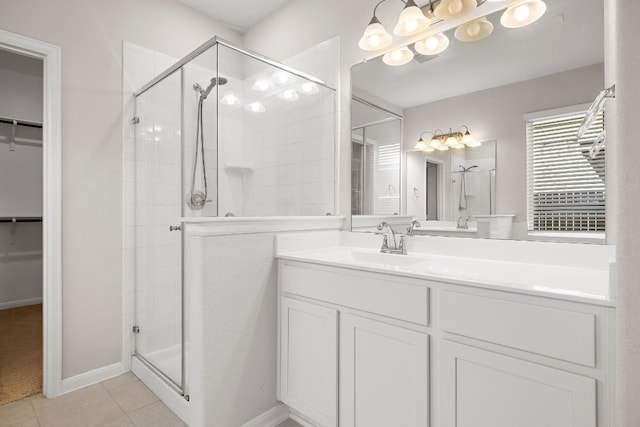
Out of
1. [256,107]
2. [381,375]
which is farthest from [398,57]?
[381,375]

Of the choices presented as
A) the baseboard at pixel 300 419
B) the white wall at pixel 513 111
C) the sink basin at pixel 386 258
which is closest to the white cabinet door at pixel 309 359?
the baseboard at pixel 300 419

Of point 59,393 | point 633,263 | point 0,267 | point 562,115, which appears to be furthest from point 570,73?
point 0,267

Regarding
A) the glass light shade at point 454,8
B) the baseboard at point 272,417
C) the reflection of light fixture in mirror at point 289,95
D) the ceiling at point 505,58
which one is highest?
the glass light shade at point 454,8

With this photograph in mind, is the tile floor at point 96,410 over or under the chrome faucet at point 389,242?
under

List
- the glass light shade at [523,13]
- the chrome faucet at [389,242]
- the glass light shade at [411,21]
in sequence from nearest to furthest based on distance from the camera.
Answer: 1. the glass light shade at [523,13]
2. the glass light shade at [411,21]
3. the chrome faucet at [389,242]

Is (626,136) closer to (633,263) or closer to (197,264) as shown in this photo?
(633,263)

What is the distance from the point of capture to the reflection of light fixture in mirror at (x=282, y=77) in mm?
2348

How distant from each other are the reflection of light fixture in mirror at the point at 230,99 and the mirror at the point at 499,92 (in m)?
1.15

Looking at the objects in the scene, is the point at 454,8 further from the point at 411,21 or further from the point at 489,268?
the point at 489,268

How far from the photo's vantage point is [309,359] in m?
1.60

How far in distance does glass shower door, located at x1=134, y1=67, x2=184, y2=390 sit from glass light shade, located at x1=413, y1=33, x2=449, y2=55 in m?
Answer: 1.45

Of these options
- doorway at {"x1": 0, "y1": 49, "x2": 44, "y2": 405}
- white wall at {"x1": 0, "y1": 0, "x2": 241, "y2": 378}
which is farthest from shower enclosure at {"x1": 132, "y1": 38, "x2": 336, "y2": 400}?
doorway at {"x1": 0, "y1": 49, "x2": 44, "y2": 405}

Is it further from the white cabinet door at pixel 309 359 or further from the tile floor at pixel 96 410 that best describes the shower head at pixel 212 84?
the tile floor at pixel 96 410

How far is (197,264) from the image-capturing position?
151cm
